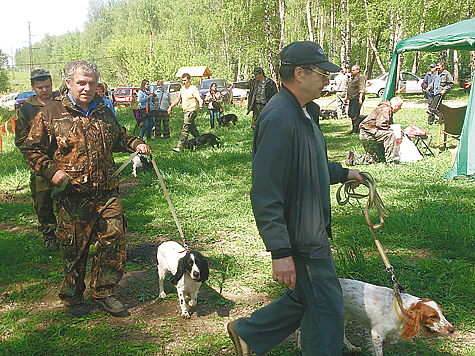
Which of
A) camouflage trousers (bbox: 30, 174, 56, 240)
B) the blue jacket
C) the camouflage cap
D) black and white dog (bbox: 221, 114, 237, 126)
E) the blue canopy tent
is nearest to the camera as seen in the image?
the blue jacket

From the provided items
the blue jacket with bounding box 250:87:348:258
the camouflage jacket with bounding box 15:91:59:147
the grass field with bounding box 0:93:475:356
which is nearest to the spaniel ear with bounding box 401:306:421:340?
the grass field with bounding box 0:93:475:356

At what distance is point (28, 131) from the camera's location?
204 inches

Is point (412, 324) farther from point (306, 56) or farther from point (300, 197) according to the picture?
point (306, 56)

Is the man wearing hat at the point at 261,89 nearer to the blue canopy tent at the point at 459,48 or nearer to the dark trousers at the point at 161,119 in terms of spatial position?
the blue canopy tent at the point at 459,48

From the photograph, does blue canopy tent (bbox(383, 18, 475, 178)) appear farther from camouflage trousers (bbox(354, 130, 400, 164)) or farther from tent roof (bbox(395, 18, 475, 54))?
camouflage trousers (bbox(354, 130, 400, 164))

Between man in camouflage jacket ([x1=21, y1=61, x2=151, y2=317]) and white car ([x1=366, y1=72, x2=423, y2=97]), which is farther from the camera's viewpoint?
white car ([x1=366, y1=72, x2=423, y2=97])

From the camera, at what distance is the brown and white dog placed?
272 centimetres

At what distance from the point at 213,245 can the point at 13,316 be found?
237 centimetres

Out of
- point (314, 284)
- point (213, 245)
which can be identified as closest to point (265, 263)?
point (213, 245)

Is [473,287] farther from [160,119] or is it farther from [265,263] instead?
[160,119]

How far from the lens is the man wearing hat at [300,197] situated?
7.15ft

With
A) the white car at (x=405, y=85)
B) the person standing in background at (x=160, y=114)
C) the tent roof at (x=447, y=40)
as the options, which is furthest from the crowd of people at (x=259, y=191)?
the white car at (x=405, y=85)

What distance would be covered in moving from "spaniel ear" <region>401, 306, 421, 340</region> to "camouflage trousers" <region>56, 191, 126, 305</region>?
2.44 metres

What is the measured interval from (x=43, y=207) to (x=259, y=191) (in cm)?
422
